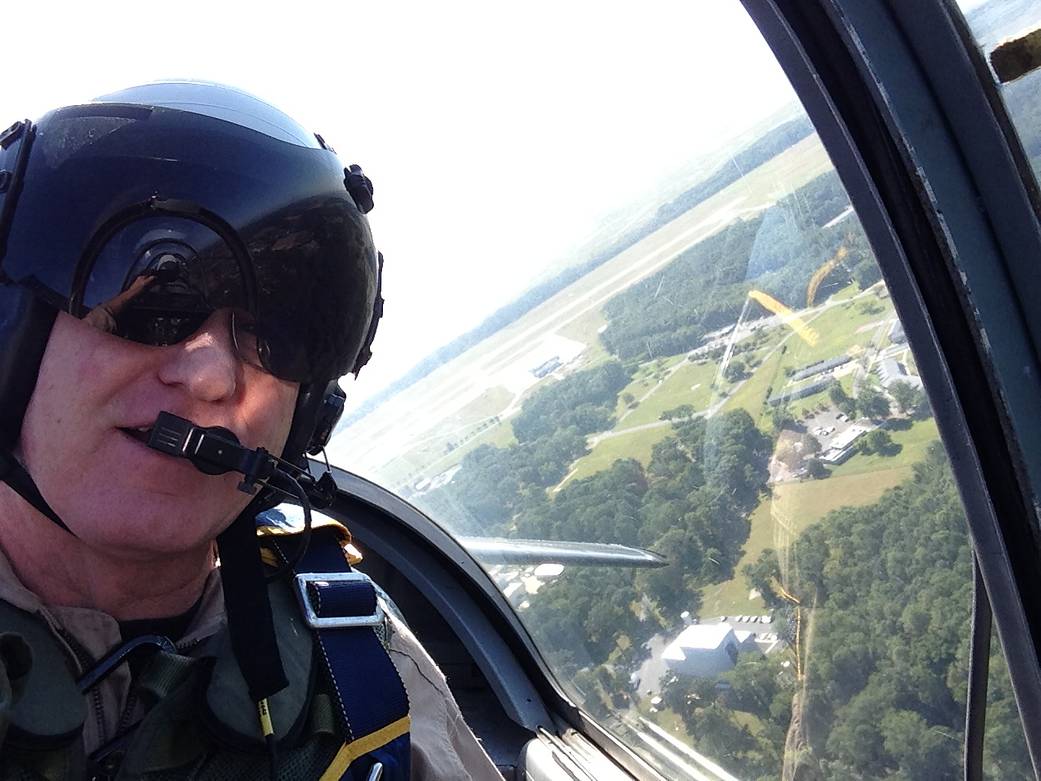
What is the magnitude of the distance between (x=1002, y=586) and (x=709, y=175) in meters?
0.76

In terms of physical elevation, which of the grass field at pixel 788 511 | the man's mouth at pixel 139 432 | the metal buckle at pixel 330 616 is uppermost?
the man's mouth at pixel 139 432

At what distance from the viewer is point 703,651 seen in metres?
1.59

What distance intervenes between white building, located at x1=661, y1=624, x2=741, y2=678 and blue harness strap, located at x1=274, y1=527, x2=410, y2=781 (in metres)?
0.64

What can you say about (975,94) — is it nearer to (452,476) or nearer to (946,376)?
(946,376)

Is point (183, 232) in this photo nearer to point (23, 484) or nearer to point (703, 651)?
point (23, 484)

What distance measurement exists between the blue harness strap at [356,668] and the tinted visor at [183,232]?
0.95ft

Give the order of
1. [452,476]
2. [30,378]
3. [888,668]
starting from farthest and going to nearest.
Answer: [452,476] → [888,668] → [30,378]

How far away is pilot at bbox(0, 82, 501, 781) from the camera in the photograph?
98 centimetres

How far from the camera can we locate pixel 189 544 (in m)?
1.03

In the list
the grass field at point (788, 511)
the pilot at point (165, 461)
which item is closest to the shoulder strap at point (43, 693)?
the pilot at point (165, 461)

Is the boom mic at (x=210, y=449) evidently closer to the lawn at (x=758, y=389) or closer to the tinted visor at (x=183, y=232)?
the tinted visor at (x=183, y=232)

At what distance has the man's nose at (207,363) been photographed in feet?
3.37

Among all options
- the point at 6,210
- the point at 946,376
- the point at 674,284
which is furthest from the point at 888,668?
the point at 6,210

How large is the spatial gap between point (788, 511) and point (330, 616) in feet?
2.32
